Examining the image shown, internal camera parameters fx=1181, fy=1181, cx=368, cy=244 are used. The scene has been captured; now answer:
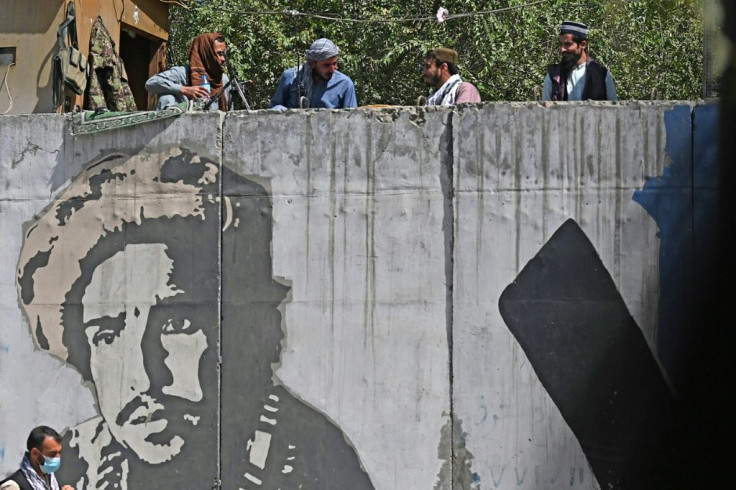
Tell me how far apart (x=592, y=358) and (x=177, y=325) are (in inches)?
103

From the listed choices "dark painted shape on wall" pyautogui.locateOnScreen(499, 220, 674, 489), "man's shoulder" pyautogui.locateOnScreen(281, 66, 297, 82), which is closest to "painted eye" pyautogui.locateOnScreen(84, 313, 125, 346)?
"man's shoulder" pyautogui.locateOnScreen(281, 66, 297, 82)

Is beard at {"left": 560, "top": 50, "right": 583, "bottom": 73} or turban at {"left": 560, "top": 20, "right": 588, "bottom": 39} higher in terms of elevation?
turban at {"left": 560, "top": 20, "right": 588, "bottom": 39}

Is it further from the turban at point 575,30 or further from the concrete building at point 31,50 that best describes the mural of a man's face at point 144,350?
the turban at point 575,30

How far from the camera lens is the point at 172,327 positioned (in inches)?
299

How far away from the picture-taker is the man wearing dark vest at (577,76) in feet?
25.9

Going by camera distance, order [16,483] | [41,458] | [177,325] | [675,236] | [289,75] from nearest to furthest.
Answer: [16,483] < [41,458] < [675,236] < [177,325] < [289,75]

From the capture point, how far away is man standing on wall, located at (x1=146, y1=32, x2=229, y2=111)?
8.53m

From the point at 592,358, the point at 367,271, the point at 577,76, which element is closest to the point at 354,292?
the point at 367,271

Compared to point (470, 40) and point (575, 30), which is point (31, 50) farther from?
point (470, 40)

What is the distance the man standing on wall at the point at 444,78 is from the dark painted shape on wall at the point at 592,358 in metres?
1.43

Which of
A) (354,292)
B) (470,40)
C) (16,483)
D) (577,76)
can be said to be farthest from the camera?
(470,40)

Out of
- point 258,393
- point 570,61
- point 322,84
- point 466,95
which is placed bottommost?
point 258,393

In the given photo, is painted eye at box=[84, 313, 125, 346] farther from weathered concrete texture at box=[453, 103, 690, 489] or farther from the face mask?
weathered concrete texture at box=[453, 103, 690, 489]

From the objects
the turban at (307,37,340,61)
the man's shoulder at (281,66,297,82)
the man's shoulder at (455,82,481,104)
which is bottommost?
the man's shoulder at (455,82,481,104)
